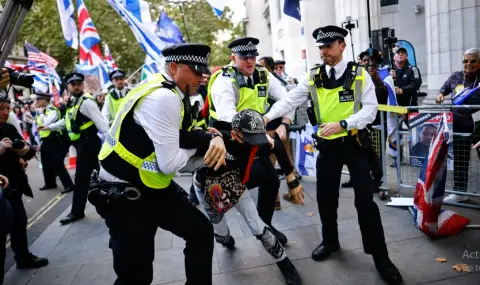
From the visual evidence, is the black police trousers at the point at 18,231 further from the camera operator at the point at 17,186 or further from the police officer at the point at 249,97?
the police officer at the point at 249,97

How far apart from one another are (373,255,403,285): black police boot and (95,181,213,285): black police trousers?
1.54 meters

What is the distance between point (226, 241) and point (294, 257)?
0.73 meters

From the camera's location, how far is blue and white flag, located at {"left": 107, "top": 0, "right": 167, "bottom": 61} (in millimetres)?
7535

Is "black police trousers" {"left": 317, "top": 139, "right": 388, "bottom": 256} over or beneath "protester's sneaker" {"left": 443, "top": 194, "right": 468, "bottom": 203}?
over

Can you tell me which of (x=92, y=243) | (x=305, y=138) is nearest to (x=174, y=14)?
(x=305, y=138)

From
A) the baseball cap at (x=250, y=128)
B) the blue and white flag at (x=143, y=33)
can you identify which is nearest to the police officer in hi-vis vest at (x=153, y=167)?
the baseball cap at (x=250, y=128)

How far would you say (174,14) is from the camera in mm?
26609

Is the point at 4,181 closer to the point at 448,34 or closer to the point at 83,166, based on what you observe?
the point at 83,166

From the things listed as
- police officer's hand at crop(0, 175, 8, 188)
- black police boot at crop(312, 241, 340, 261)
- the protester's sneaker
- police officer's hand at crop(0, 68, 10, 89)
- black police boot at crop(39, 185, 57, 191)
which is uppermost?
police officer's hand at crop(0, 68, 10, 89)

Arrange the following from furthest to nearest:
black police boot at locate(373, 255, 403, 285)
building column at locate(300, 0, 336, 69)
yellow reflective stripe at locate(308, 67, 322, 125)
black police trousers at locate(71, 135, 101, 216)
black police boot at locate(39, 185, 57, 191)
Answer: building column at locate(300, 0, 336, 69)
black police boot at locate(39, 185, 57, 191)
black police trousers at locate(71, 135, 101, 216)
yellow reflective stripe at locate(308, 67, 322, 125)
black police boot at locate(373, 255, 403, 285)

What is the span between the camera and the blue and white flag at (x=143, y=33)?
24.7 feet

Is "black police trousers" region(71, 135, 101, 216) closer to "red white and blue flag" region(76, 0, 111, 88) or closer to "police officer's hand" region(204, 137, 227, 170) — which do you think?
"police officer's hand" region(204, 137, 227, 170)

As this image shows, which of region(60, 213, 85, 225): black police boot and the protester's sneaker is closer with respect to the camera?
the protester's sneaker

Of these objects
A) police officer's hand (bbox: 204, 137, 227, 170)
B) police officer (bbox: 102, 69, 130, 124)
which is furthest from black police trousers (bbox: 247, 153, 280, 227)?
police officer (bbox: 102, 69, 130, 124)
